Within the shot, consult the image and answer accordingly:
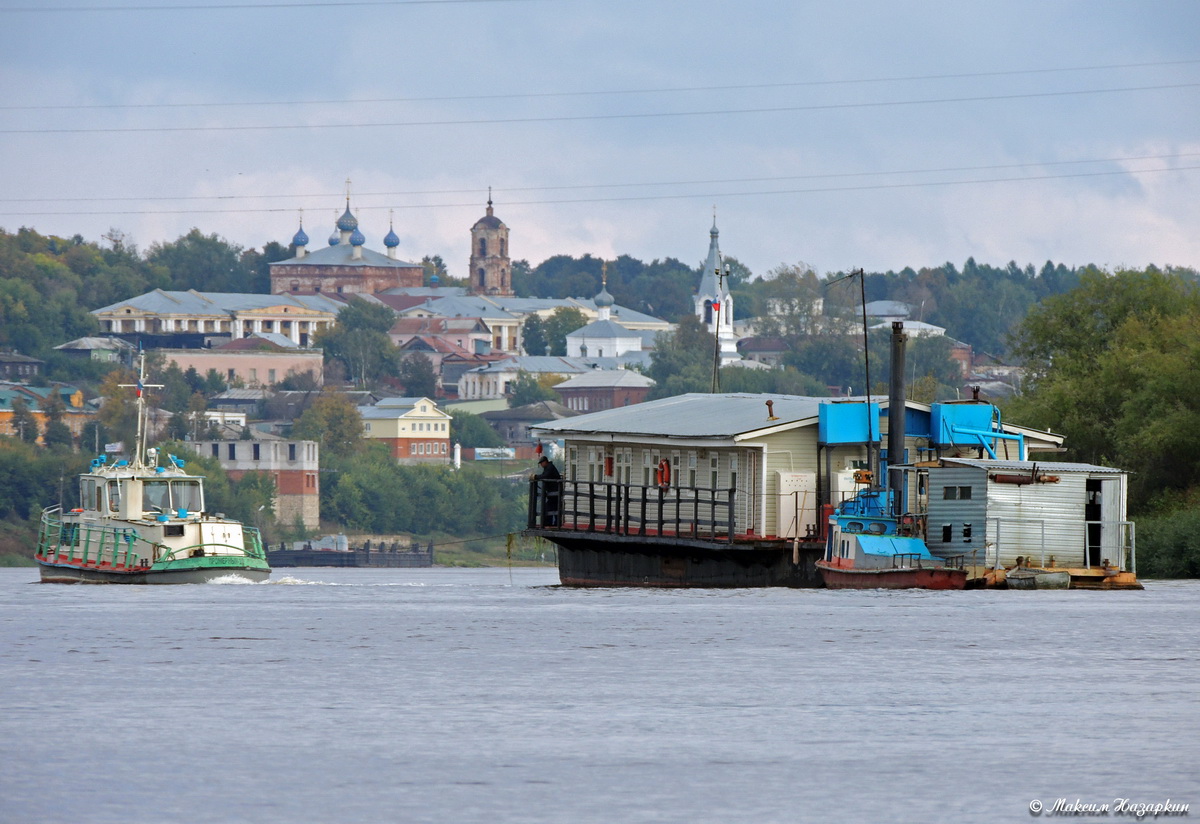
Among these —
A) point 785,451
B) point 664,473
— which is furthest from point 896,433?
point 664,473

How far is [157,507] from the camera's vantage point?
68000mm

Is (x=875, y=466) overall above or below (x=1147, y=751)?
above

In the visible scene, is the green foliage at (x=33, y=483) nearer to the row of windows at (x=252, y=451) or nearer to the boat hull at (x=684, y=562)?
the row of windows at (x=252, y=451)

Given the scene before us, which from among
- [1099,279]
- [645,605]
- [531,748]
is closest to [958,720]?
[531,748]

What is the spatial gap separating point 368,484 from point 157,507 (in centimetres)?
11276

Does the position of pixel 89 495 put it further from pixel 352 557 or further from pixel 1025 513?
pixel 352 557

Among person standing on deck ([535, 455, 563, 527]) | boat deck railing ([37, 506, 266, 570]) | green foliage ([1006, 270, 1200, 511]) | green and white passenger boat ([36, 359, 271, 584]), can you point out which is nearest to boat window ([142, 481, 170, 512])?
green and white passenger boat ([36, 359, 271, 584])

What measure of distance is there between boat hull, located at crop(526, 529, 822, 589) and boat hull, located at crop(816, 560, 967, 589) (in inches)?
115

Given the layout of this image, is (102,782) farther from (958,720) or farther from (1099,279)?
(1099,279)

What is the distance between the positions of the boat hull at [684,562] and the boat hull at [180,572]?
376 inches

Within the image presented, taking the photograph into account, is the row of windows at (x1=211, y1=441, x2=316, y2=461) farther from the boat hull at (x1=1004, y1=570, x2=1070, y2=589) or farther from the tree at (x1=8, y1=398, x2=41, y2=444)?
the boat hull at (x1=1004, y1=570, x2=1070, y2=589)

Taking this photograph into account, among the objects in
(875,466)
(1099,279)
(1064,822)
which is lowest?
(1064,822)

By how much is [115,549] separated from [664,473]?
17.4 meters

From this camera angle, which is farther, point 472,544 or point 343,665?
point 472,544
